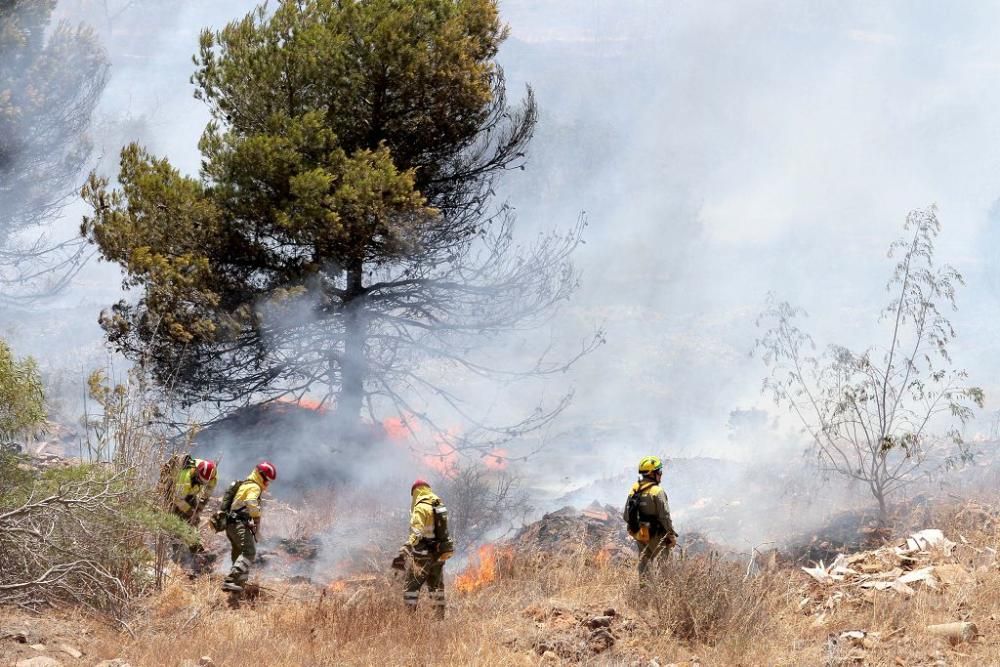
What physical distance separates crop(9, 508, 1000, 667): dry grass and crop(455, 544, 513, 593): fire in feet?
3.57

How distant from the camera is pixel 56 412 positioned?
18.2 m

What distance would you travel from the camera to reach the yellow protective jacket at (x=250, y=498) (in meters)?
9.08

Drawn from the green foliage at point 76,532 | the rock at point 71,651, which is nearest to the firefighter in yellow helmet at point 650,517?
the green foliage at point 76,532

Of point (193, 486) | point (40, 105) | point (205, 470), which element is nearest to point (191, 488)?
point (193, 486)

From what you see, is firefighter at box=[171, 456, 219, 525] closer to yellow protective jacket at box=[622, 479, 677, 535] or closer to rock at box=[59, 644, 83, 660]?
rock at box=[59, 644, 83, 660]

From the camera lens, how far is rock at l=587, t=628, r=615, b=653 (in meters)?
6.82

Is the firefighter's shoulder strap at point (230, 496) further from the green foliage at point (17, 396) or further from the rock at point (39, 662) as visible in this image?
the rock at point (39, 662)

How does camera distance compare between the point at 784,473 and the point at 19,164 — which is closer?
the point at 784,473

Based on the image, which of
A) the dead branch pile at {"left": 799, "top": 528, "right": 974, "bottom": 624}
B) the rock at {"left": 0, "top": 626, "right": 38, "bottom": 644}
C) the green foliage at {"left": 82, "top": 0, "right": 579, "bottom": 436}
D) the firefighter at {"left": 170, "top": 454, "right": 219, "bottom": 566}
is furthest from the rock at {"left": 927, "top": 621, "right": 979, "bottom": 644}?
the green foliage at {"left": 82, "top": 0, "right": 579, "bottom": 436}

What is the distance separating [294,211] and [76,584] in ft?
26.0

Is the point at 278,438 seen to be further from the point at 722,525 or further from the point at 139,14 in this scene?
the point at 139,14

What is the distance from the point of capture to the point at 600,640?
6.89 meters

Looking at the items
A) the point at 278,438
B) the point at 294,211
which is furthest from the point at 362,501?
the point at 294,211

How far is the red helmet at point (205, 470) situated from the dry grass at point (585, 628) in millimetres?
1941
